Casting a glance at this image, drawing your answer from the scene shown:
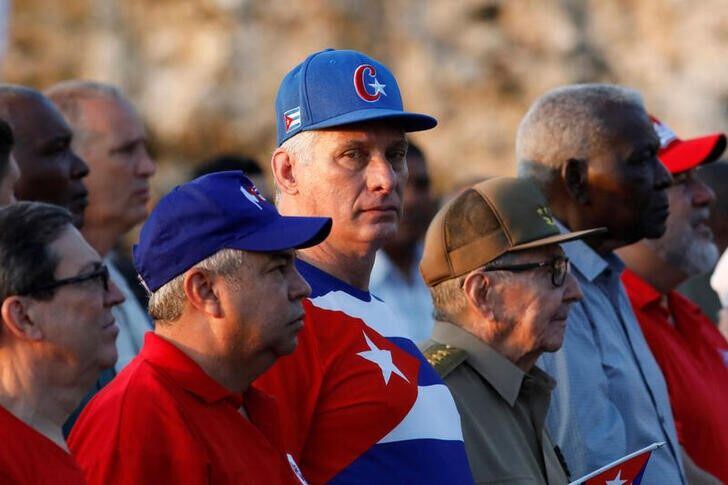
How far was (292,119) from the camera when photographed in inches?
142

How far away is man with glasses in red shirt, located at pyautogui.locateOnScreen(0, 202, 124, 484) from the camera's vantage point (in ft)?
9.25

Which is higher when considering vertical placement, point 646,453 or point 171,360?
point 171,360

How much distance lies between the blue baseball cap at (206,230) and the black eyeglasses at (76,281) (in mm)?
116

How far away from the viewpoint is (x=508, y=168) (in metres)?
14.4

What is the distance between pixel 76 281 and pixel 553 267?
1643 mm

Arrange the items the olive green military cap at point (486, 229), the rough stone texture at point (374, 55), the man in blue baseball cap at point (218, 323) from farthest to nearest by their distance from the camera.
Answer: the rough stone texture at point (374, 55) < the olive green military cap at point (486, 229) < the man in blue baseball cap at point (218, 323)

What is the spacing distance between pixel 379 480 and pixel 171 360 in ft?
1.91

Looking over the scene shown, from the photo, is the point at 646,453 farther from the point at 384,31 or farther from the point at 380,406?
the point at 384,31

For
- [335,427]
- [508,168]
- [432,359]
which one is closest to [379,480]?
[335,427]

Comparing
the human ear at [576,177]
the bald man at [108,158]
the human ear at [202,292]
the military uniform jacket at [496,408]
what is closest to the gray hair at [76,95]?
the bald man at [108,158]

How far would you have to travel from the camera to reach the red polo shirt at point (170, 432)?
9.14ft

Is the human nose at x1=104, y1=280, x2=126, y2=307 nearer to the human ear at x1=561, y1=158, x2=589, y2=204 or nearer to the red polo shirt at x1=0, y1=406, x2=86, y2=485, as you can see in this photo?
the red polo shirt at x1=0, y1=406, x2=86, y2=485

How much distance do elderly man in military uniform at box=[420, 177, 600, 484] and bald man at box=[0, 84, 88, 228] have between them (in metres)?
1.46

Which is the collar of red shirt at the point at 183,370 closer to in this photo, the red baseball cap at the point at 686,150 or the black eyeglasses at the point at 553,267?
the black eyeglasses at the point at 553,267
